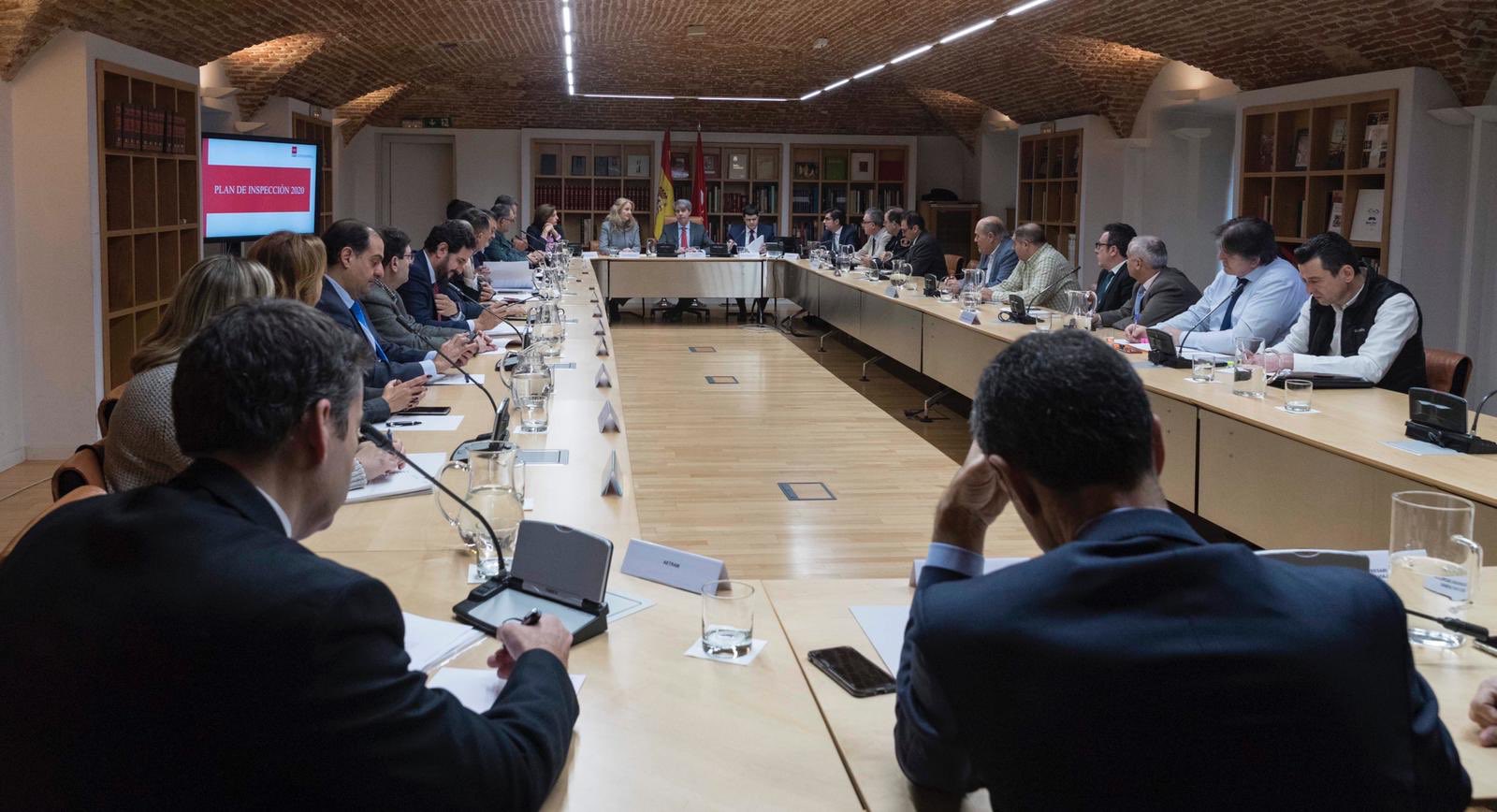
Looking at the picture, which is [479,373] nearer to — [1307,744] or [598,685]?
[598,685]

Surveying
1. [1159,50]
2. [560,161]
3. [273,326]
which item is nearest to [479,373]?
[273,326]

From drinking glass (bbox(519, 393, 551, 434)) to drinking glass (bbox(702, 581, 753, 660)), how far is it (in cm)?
184

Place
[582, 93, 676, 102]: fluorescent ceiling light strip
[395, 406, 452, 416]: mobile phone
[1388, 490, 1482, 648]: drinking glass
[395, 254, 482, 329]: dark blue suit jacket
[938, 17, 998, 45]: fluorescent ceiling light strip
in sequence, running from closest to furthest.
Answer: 1. [1388, 490, 1482, 648]: drinking glass
2. [395, 406, 452, 416]: mobile phone
3. [395, 254, 482, 329]: dark blue suit jacket
4. [938, 17, 998, 45]: fluorescent ceiling light strip
5. [582, 93, 676, 102]: fluorescent ceiling light strip

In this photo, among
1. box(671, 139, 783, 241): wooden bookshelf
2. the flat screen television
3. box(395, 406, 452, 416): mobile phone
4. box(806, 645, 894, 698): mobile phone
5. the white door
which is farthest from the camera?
box(671, 139, 783, 241): wooden bookshelf

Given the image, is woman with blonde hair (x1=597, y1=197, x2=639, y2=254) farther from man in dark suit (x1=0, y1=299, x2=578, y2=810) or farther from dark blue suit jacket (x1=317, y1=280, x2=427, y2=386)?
man in dark suit (x1=0, y1=299, x2=578, y2=810)

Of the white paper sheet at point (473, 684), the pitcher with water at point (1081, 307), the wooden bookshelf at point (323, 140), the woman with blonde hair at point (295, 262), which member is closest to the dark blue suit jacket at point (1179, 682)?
the white paper sheet at point (473, 684)

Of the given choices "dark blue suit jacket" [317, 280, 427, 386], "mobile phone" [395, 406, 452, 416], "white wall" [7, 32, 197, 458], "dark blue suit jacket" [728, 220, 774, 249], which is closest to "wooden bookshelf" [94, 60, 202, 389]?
"white wall" [7, 32, 197, 458]

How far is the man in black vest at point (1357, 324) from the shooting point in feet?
15.0

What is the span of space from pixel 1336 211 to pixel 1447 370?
15.6 feet

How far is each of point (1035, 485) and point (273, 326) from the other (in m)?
0.84

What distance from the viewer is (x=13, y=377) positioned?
6.30m

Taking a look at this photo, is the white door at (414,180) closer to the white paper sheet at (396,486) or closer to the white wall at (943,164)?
the white wall at (943,164)

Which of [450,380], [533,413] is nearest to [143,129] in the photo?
[450,380]

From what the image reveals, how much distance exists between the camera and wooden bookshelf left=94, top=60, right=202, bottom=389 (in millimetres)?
6684
